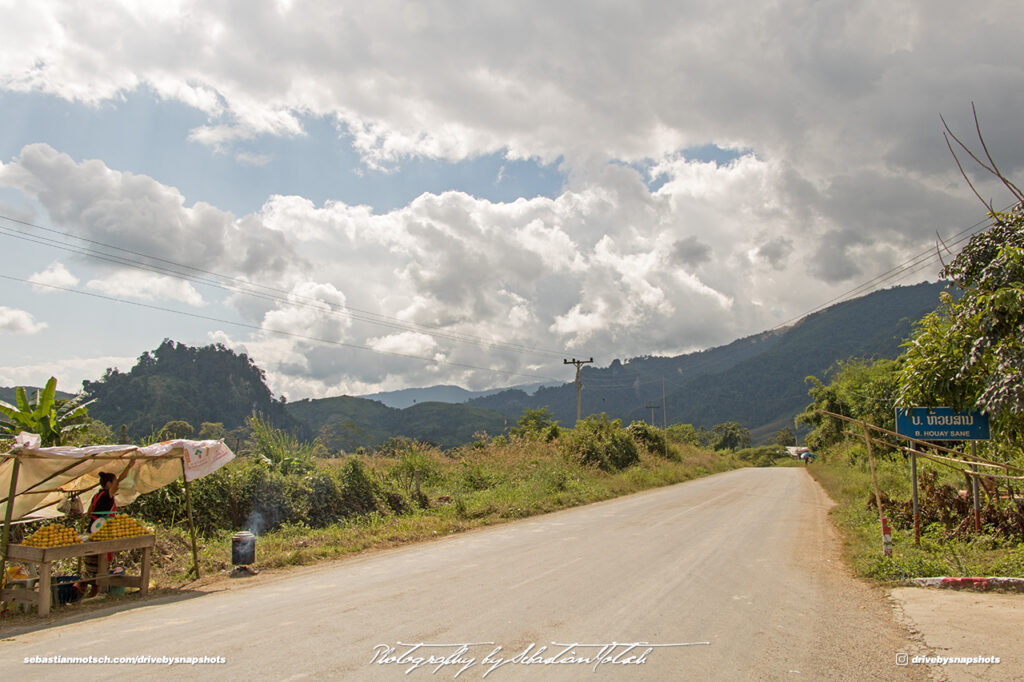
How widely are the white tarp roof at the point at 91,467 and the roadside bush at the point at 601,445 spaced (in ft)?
78.1

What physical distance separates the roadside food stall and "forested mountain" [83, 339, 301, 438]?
75.9 m

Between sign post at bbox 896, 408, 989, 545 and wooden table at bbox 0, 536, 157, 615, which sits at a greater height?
sign post at bbox 896, 408, 989, 545

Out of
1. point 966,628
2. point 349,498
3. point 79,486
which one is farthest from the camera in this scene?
point 349,498

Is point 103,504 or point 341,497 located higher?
point 103,504

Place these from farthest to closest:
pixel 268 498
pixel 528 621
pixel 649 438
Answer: pixel 649 438
pixel 268 498
pixel 528 621

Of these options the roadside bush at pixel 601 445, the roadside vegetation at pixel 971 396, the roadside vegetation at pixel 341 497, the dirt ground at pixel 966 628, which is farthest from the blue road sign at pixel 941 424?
the roadside bush at pixel 601 445

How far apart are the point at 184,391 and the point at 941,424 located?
11580cm

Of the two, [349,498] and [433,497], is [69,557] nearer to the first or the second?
[349,498]

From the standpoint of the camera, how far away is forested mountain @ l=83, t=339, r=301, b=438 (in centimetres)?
8969

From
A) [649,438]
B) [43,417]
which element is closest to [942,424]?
[43,417]

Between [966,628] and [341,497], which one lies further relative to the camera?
[341,497]

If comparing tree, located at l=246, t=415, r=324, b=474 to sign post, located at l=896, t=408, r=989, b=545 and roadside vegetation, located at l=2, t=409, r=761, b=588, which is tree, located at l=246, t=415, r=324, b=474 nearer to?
roadside vegetation, located at l=2, t=409, r=761, b=588

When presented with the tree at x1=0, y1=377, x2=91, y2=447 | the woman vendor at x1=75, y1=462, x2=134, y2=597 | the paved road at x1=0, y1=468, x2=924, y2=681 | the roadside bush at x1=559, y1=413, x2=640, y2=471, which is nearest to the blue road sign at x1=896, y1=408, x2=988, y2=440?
the paved road at x1=0, y1=468, x2=924, y2=681

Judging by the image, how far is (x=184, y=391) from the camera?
106188 millimetres
